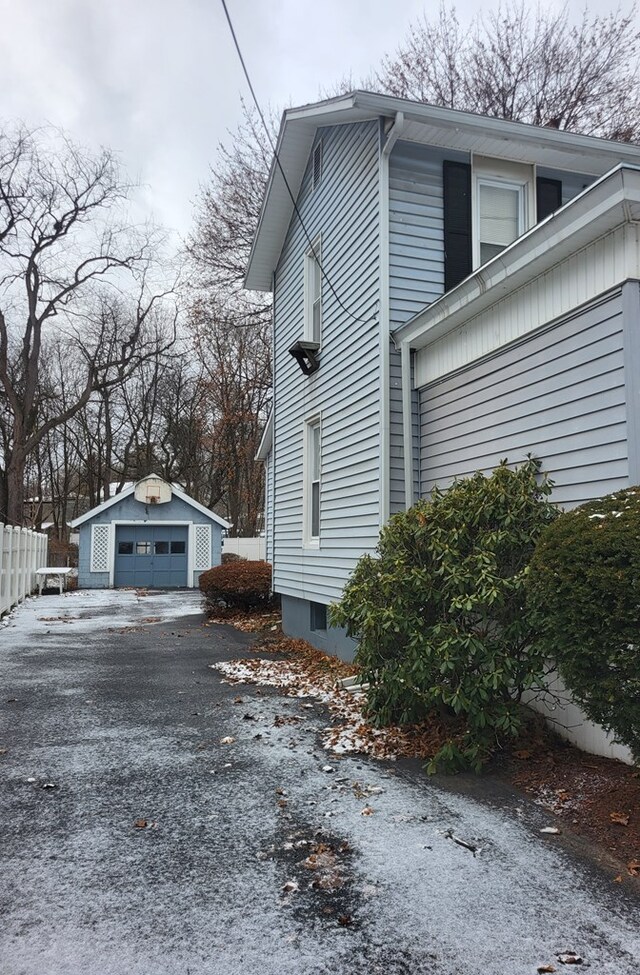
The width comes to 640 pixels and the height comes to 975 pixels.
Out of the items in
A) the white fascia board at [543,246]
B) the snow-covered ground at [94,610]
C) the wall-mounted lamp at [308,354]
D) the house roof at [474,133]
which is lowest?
the snow-covered ground at [94,610]

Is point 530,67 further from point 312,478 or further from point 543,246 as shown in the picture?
point 543,246

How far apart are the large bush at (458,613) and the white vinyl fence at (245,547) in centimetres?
1933

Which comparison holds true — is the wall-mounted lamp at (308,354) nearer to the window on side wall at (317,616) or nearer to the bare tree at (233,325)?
the window on side wall at (317,616)

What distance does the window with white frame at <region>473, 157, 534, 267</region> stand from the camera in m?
7.87

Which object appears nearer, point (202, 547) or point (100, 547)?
point (100, 547)

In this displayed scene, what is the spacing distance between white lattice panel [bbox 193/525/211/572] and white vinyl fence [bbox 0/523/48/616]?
16.1ft

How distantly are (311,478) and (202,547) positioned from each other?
1427 cm

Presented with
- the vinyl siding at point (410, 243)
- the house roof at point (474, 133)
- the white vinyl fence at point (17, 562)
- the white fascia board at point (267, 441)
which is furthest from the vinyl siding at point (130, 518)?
the vinyl siding at point (410, 243)

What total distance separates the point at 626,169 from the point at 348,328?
15.0 ft

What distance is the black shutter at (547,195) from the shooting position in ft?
26.0

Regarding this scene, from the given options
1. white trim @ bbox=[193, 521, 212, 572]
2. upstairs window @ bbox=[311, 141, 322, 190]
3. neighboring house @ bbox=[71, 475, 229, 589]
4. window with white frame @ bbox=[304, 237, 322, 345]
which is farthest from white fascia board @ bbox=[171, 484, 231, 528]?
upstairs window @ bbox=[311, 141, 322, 190]

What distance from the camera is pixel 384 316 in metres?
7.21

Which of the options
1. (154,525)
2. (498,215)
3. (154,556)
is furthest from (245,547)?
(498,215)

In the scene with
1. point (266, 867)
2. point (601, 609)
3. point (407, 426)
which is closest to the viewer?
point (266, 867)
